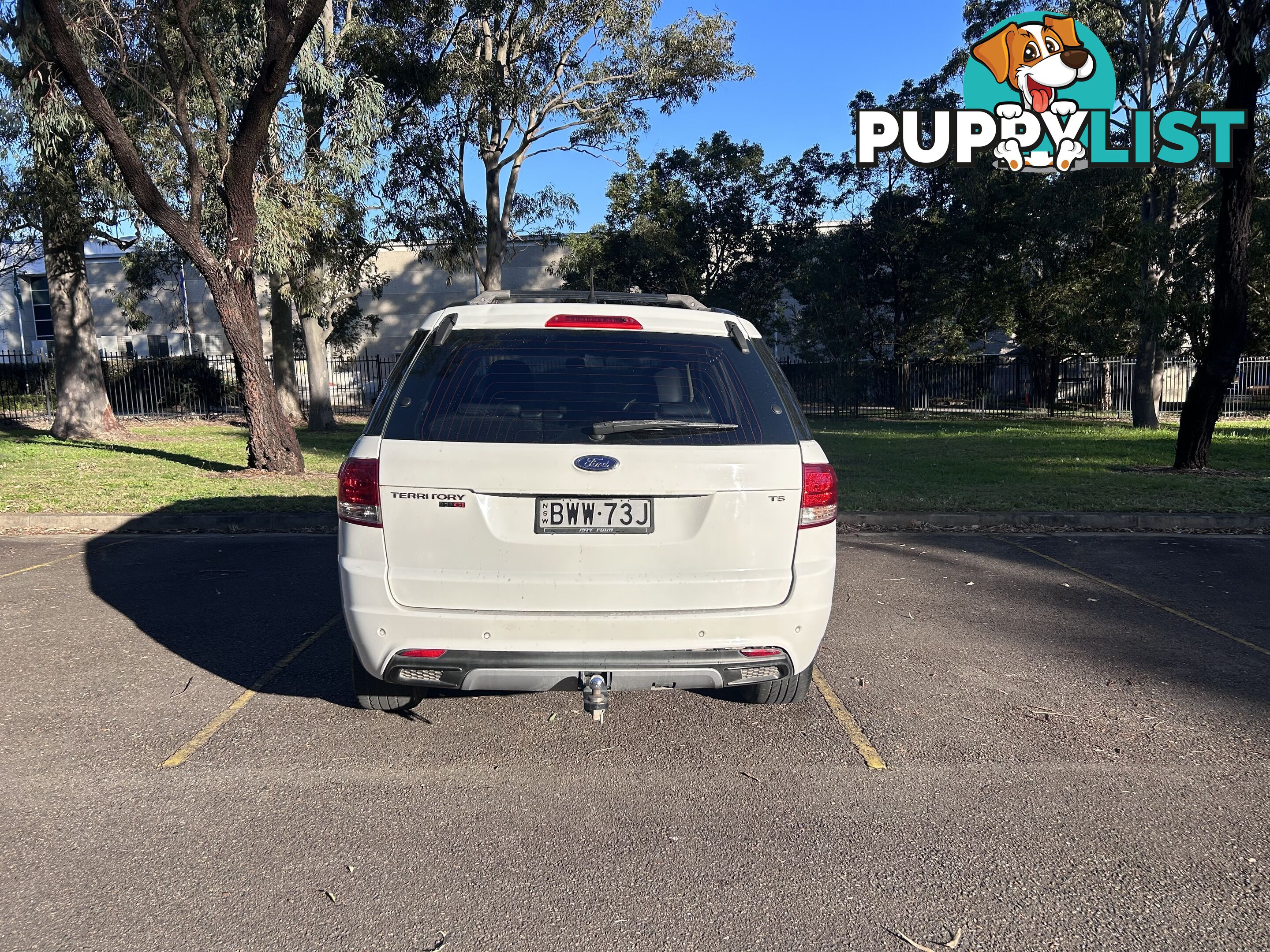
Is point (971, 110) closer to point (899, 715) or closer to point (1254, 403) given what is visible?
point (1254, 403)

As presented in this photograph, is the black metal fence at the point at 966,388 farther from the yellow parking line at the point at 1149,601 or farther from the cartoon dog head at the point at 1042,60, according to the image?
the yellow parking line at the point at 1149,601

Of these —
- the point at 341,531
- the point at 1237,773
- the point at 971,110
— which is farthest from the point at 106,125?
the point at 971,110

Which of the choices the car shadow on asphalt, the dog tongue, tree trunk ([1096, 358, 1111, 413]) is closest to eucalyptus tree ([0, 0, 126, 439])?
the car shadow on asphalt

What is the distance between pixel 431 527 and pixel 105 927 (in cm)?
157

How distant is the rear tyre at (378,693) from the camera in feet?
13.2

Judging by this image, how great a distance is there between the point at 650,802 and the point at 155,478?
39.3ft

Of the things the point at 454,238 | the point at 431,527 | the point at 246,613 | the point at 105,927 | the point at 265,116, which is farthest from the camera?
the point at 454,238

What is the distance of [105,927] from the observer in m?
2.68

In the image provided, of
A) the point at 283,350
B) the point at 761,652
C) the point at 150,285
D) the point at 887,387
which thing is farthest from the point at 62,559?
the point at 887,387

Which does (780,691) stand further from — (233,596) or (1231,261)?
(1231,261)

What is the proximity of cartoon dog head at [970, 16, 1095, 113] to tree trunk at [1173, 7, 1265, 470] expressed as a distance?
842cm

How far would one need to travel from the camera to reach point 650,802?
349 centimetres

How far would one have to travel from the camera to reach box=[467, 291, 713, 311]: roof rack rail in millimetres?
4277

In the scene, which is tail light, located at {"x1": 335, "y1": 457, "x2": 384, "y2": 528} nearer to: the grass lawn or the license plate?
the license plate
